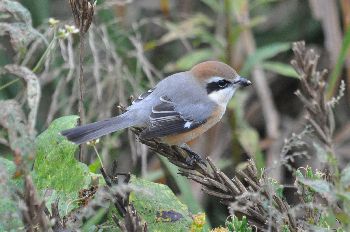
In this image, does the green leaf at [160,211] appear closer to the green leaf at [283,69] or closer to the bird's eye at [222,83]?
the bird's eye at [222,83]

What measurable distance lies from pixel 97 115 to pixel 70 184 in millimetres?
2326

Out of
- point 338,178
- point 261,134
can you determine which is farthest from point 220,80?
point 338,178

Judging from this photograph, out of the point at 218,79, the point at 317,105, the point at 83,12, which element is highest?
the point at 83,12

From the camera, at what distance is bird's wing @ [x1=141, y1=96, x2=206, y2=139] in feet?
11.0

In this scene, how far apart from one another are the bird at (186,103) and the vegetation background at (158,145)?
182mm

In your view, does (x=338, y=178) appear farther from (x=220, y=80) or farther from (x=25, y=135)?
(x=220, y=80)

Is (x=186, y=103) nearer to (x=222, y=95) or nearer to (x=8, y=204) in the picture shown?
(x=222, y=95)

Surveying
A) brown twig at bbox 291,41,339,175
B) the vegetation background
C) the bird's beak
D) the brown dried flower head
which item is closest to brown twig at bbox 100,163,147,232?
the vegetation background

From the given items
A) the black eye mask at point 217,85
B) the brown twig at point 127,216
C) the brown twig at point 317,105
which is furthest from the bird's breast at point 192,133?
the brown twig at point 317,105

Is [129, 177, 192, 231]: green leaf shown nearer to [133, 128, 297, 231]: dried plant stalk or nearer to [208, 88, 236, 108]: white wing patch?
[133, 128, 297, 231]: dried plant stalk

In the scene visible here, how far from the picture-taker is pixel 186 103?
3762 mm

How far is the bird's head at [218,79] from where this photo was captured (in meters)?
3.70

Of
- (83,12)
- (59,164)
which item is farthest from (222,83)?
(59,164)

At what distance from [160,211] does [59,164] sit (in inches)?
13.3
